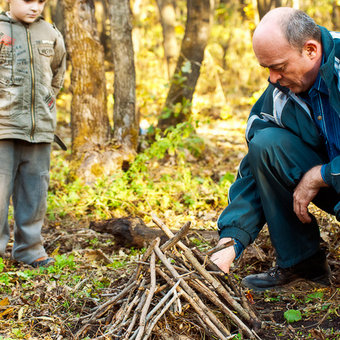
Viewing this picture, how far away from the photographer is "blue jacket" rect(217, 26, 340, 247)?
8.11 ft

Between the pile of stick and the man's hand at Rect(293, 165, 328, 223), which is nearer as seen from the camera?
the pile of stick

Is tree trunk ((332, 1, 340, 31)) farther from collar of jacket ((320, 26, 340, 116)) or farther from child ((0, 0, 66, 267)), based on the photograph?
collar of jacket ((320, 26, 340, 116))

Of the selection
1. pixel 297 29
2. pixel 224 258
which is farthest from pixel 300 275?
pixel 297 29

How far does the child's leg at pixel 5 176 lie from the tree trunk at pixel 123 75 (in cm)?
228

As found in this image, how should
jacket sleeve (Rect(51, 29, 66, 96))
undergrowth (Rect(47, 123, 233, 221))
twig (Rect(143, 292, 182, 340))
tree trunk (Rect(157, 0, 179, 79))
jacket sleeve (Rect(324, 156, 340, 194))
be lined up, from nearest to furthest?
twig (Rect(143, 292, 182, 340)) < jacket sleeve (Rect(324, 156, 340, 194)) < jacket sleeve (Rect(51, 29, 66, 96)) < undergrowth (Rect(47, 123, 233, 221)) < tree trunk (Rect(157, 0, 179, 79))

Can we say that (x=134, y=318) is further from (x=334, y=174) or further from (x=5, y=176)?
(x=5, y=176)

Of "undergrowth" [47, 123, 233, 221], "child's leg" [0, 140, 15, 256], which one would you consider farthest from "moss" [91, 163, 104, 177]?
"child's leg" [0, 140, 15, 256]

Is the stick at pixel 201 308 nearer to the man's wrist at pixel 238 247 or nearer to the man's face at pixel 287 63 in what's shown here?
the man's wrist at pixel 238 247

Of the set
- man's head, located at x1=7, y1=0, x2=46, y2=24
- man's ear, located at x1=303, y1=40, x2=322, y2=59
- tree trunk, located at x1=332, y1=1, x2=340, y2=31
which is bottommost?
man's ear, located at x1=303, y1=40, x2=322, y2=59

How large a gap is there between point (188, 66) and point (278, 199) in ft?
14.7

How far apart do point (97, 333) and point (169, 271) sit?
1.45 feet

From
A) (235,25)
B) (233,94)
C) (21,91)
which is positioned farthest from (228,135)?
(235,25)

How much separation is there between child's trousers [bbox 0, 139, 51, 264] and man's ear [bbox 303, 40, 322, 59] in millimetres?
2148

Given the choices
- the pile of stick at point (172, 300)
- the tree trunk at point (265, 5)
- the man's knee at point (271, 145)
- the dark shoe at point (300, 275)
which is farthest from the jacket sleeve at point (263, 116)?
the tree trunk at point (265, 5)
